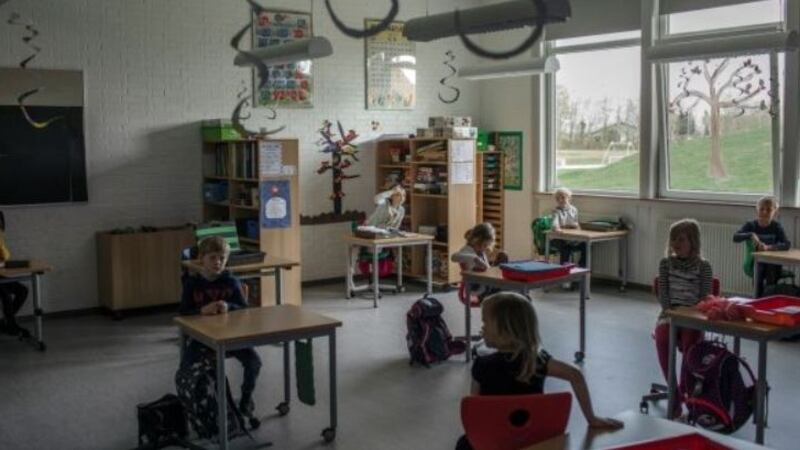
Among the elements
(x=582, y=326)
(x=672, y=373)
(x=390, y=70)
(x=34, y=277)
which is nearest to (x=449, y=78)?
(x=390, y=70)

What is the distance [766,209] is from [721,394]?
11.6 ft

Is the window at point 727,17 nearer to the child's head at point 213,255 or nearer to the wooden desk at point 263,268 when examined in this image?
the wooden desk at point 263,268

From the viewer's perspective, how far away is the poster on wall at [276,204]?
7820 millimetres

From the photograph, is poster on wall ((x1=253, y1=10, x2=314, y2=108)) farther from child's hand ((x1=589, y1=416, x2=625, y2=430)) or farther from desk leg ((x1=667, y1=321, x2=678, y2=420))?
child's hand ((x1=589, y1=416, x2=625, y2=430))

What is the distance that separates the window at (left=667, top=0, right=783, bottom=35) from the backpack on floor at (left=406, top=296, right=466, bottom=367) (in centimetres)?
438

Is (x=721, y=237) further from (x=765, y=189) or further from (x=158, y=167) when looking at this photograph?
(x=158, y=167)

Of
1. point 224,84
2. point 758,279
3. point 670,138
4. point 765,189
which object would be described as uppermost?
point 224,84

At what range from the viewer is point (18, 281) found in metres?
7.22

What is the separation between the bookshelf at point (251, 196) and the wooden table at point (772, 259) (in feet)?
13.6

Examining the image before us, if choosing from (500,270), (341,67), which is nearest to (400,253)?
(341,67)

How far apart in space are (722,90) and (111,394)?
6.40 meters

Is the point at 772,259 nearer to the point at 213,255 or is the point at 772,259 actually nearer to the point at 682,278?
the point at 682,278

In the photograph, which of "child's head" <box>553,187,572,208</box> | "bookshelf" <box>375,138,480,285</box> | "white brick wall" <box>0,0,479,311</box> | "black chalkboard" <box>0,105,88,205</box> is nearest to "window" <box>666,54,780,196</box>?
"child's head" <box>553,187,572,208</box>

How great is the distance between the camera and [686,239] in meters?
4.89
